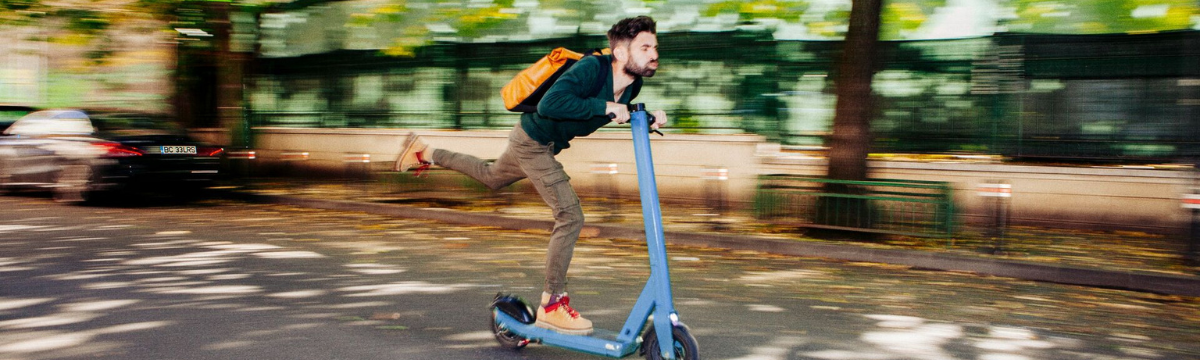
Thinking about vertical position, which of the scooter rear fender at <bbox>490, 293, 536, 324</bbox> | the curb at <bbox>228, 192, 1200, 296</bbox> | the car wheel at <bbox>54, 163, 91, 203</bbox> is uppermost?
the car wheel at <bbox>54, 163, 91, 203</bbox>

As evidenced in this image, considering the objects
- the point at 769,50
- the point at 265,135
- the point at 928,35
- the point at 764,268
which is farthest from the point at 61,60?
the point at 764,268

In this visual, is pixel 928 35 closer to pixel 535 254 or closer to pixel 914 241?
pixel 914 241

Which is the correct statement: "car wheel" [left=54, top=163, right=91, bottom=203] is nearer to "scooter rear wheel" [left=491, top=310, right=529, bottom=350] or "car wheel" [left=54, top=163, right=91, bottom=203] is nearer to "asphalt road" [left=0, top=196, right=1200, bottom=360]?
"asphalt road" [left=0, top=196, right=1200, bottom=360]

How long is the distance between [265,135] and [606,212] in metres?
11.7

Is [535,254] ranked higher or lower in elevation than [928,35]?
lower

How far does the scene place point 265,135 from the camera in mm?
21734

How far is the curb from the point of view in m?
7.54

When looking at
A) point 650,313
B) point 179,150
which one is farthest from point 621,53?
point 179,150

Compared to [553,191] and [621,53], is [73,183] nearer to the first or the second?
[553,191]

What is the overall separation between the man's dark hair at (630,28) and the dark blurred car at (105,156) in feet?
33.4

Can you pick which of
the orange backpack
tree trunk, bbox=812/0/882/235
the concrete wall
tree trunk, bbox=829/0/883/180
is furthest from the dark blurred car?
the orange backpack

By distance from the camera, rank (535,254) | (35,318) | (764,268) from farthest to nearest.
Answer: (535,254) → (764,268) → (35,318)

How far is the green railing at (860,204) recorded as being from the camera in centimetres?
939

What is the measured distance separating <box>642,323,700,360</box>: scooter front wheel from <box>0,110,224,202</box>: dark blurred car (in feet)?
34.0
